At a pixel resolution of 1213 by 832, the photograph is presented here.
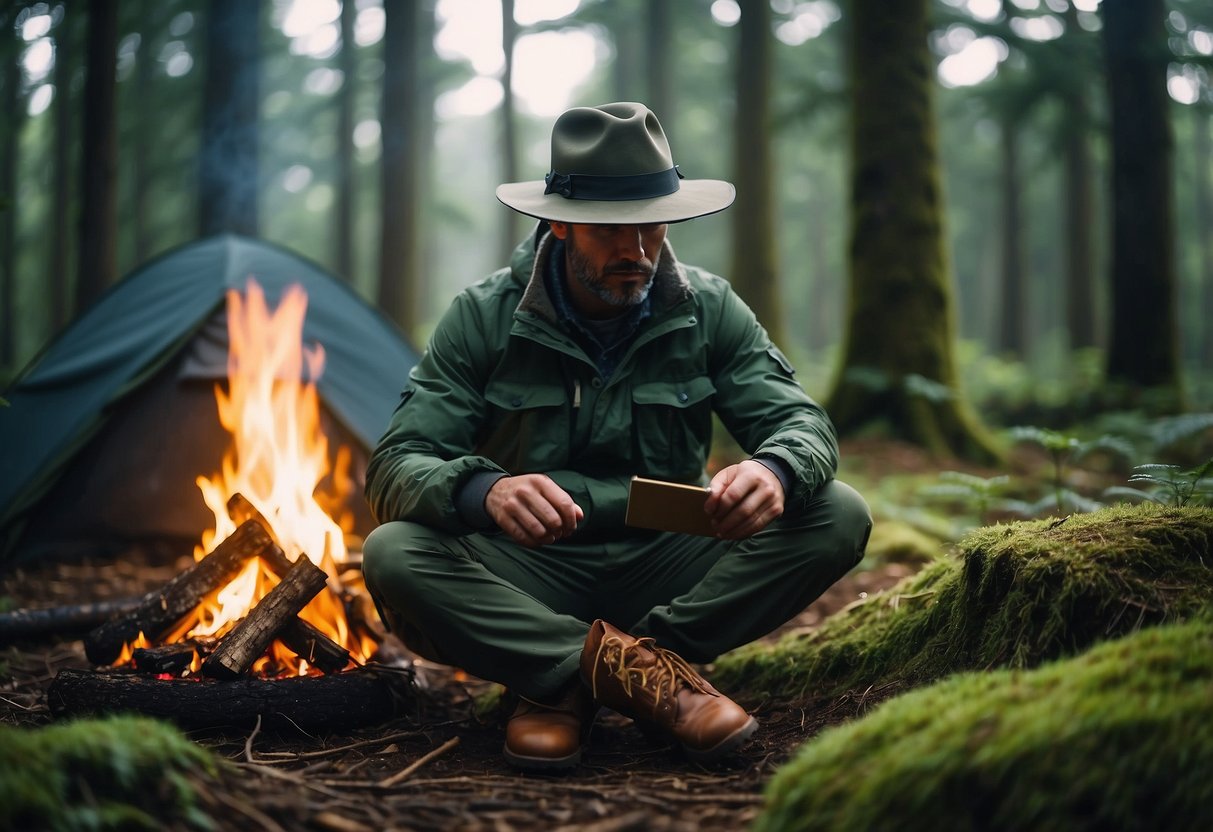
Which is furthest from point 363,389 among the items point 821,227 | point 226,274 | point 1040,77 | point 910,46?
point 821,227

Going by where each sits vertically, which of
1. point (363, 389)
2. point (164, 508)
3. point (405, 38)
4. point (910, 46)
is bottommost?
point (164, 508)

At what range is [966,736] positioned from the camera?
181 centimetres

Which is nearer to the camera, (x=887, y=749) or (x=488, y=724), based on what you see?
(x=887, y=749)

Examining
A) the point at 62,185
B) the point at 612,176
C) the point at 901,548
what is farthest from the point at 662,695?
the point at 62,185

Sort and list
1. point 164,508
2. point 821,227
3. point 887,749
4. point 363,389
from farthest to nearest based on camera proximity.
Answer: point 821,227, point 363,389, point 164,508, point 887,749

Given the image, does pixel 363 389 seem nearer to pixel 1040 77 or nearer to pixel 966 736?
pixel 966 736

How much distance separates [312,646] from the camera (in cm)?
310

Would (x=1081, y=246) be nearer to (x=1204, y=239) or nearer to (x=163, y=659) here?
(x=1204, y=239)

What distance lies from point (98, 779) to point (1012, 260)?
18.8 m

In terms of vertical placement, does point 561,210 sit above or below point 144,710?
above

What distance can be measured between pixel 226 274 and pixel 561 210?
360 cm

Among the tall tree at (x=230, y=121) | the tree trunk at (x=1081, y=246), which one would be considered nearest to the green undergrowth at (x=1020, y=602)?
the tall tree at (x=230, y=121)

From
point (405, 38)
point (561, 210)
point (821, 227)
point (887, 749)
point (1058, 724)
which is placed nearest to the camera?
point (1058, 724)

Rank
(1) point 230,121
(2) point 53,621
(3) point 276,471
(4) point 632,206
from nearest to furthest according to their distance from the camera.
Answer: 1. (4) point 632,206
2. (2) point 53,621
3. (3) point 276,471
4. (1) point 230,121
